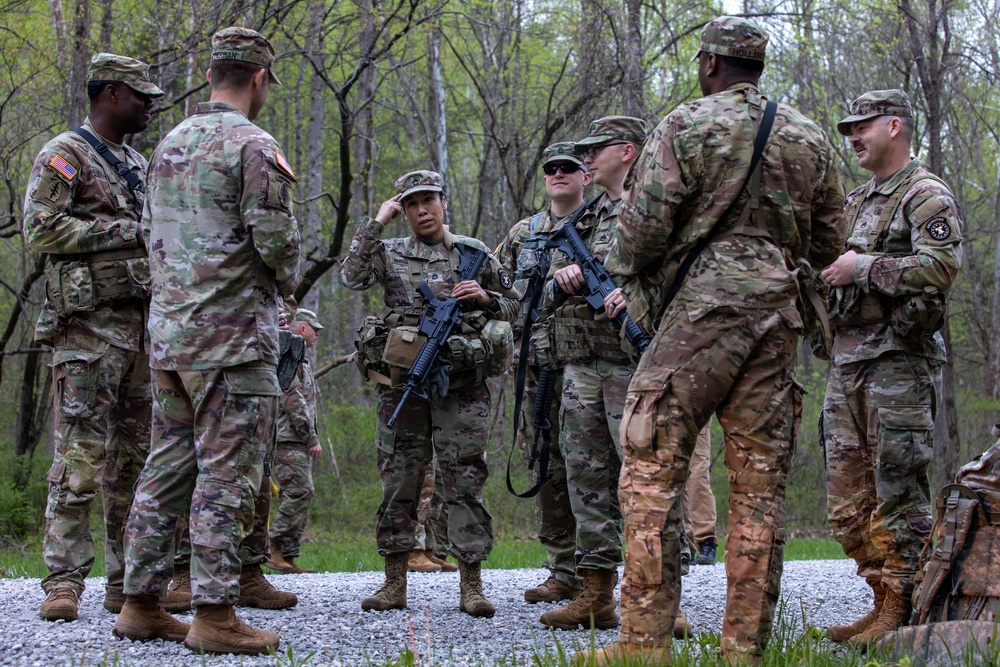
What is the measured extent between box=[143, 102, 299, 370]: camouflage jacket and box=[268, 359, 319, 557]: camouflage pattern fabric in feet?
12.8

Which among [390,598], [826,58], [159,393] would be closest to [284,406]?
[390,598]

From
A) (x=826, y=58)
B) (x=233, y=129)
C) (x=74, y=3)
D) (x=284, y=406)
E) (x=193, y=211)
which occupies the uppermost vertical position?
(x=826, y=58)

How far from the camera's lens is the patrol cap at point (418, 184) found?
5.96 m

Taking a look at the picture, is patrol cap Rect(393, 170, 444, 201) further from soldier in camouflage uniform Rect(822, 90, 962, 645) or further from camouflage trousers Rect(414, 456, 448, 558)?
camouflage trousers Rect(414, 456, 448, 558)

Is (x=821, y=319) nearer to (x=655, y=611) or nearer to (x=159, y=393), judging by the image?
(x=655, y=611)

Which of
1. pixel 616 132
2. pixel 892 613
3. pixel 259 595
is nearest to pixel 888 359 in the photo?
pixel 892 613

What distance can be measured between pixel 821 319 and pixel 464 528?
105 inches

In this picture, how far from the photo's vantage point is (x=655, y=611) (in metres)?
3.60

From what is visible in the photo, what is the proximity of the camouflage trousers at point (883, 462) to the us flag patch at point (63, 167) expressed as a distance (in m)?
4.50

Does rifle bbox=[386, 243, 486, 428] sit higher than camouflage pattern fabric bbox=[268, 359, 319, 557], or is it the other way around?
rifle bbox=[386, 243, 486, 428]

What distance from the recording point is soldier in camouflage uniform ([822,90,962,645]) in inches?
194

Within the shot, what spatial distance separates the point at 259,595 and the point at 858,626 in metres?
3.49

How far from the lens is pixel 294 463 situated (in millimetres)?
8586

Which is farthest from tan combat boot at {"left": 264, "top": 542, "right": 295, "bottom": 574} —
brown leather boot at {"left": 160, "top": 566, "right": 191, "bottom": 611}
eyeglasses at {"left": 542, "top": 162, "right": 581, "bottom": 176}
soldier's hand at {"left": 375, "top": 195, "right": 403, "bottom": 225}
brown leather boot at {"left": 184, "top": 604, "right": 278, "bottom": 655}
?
eyeglasses at {"left": 542, "top": 162, "right": 581, "bottom": 176}
